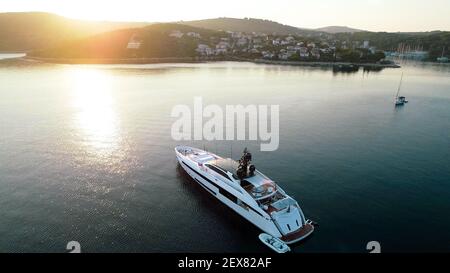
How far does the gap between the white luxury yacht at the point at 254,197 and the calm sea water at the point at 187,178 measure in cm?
124

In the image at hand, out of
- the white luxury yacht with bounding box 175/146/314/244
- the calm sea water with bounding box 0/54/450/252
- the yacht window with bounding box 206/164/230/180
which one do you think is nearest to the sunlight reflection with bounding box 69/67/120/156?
the calm sea water with bounding box 0/54/450/252

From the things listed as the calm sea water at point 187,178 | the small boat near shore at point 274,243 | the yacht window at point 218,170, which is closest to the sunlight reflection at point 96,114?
the calm sea water at point 187,178

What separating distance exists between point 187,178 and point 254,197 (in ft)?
41.2

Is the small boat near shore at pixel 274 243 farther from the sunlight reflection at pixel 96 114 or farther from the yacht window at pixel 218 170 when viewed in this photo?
the sunlight reflection at pixel 96 114

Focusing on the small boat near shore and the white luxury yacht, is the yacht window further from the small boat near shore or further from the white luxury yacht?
the small boat near shore

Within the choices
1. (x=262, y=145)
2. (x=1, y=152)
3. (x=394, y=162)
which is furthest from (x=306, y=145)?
(x=1, y=152)

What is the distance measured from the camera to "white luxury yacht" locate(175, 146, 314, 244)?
29156mm

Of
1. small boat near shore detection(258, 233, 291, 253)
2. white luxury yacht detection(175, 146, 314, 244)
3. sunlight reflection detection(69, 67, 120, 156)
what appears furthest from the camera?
sunlight reflection detection(69, 67, 120, 156)

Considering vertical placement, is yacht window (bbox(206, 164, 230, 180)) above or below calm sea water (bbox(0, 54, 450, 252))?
above

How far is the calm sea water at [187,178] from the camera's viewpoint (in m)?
29.2

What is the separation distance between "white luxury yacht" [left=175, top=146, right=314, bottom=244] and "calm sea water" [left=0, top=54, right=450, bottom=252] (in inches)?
48.8

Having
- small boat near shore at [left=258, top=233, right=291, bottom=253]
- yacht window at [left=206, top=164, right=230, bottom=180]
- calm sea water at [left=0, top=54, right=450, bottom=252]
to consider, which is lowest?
small boat near shore at [left=258, top=233, right=291, bottom=253]

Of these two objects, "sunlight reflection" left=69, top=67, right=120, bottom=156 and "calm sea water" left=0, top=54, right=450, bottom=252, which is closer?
"calm sea water" left=0, top=54, right=450, bottom=252

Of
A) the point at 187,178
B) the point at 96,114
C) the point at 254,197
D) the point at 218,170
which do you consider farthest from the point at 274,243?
the point at 96,114
